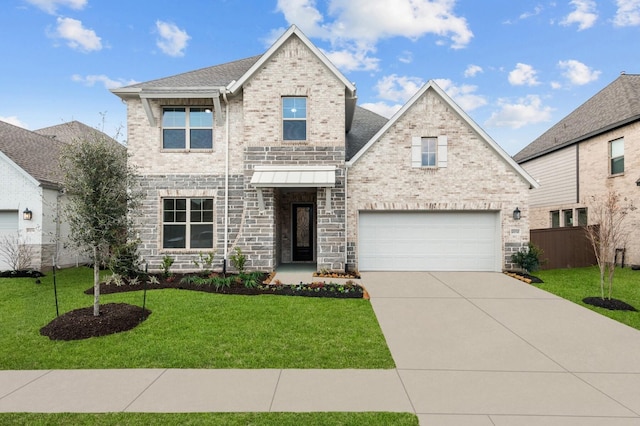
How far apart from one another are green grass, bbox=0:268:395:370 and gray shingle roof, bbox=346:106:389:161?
827cm

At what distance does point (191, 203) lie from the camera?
13.2m

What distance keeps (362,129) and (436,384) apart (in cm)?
1467

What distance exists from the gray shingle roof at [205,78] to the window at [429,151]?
7.88 meters

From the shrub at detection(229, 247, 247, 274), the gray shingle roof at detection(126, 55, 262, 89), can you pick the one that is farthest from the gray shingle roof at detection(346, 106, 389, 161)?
the shrub at detection(229, 247, 247, 274)

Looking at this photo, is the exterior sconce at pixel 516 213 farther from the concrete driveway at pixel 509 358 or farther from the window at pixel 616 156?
the window at pixel 616 156

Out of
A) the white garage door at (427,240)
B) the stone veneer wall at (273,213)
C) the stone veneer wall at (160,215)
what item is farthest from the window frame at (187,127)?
the white garage door at (427,240)

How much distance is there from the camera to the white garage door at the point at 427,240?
13570 mm

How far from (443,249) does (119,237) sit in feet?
37.4

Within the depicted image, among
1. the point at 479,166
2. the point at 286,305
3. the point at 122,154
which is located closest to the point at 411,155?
the point at 479,166

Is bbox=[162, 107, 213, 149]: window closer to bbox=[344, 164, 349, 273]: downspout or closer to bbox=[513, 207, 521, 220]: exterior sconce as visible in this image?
bbox=[344, 164, 349, 273]: downspout

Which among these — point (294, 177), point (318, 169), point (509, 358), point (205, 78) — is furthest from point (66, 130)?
point (509, 358)

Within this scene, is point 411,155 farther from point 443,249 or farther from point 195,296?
point 195,296

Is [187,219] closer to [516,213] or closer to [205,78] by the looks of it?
[205,78]

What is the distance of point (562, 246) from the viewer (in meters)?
15.0
